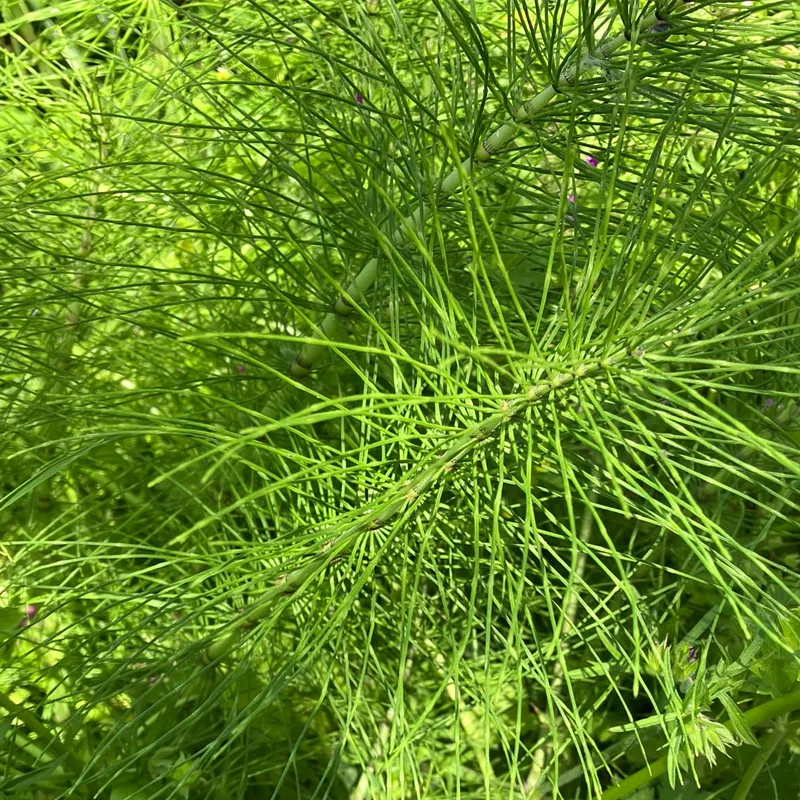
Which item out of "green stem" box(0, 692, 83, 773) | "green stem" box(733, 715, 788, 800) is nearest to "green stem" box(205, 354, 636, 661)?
"green stem" box(0, 692, 83, 773)

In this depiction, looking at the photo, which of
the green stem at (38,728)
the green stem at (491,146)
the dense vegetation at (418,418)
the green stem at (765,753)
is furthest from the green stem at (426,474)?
the green stem at (765,753)

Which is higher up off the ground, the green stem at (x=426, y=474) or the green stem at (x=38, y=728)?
the green stem at (x=426, y=474)

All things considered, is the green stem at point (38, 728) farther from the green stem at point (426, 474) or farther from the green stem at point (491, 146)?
the green stem at point (491, 146)

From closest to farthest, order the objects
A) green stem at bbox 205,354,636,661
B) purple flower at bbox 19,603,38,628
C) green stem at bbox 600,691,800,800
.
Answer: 1. green stem at bbox 205,354,636,661
2. green stem at bbox 600,691,800,800
3. purple flower at bbox 19,603,38,628

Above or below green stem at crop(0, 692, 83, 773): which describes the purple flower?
below

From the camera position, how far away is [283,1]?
1.01m

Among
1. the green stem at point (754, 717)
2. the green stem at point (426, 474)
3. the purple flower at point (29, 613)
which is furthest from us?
the purple flower at point (29, 613)

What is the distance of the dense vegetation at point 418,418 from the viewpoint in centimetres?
55

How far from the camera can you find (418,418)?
66cm

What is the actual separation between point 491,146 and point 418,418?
0.23 meters

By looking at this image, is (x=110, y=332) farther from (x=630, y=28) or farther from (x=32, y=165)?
(x=630, y=28)

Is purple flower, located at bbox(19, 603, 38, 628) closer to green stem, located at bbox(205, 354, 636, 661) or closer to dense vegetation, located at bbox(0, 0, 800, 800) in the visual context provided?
dense vegetation, located at bbox(0, 0, 800, 800)

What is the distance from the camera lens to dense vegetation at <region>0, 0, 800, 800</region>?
549 millimetres

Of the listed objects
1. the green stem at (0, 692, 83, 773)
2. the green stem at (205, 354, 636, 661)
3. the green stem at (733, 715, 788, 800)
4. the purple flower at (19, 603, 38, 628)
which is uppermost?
the green stem at (205, 354, 636, 661)
